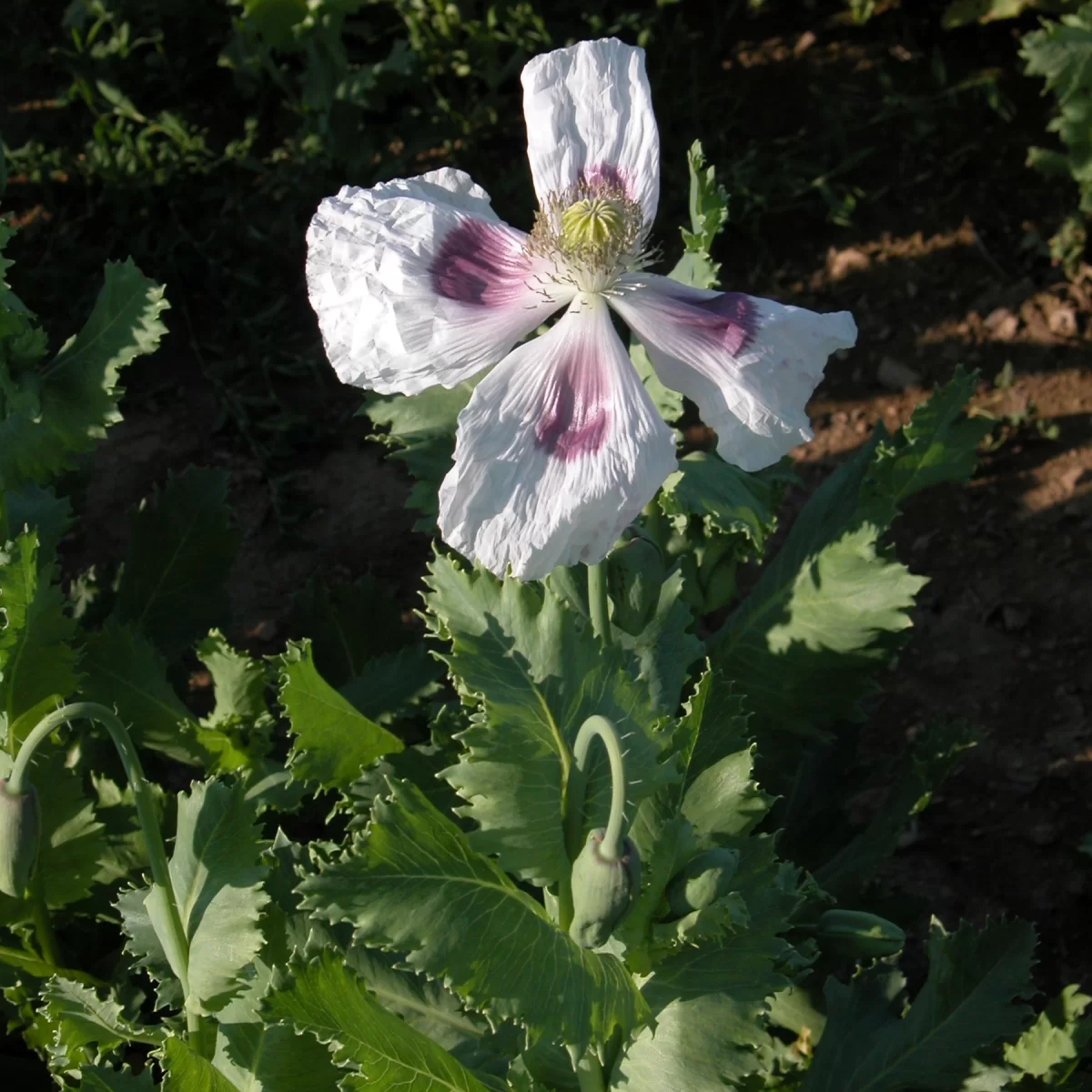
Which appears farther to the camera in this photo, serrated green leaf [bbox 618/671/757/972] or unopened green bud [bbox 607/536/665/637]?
unopened green bud [bbox 607/536/665/637]

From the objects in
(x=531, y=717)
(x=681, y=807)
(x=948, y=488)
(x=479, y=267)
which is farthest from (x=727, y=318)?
(x=948, y=488)

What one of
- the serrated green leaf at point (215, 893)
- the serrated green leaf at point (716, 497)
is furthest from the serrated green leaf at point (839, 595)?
the serrated green leaf at point (215, 893)

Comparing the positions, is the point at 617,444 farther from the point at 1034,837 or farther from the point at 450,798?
the point at 1034,837

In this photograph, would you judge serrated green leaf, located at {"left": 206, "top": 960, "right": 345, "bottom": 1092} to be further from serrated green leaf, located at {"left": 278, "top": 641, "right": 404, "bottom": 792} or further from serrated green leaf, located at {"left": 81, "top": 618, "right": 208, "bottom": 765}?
serrated green leaf, located at {"left": 81, "top": 618, "right": 208, "bottom": 765}

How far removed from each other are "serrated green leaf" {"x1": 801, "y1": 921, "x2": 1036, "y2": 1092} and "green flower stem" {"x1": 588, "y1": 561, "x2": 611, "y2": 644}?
2.38 ft

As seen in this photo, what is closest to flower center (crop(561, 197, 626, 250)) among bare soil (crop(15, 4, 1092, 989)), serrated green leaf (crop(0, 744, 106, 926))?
serrated green leaf (crop(0, 744, 106, 926))

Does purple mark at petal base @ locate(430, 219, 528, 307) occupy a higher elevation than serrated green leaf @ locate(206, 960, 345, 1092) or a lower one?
higher

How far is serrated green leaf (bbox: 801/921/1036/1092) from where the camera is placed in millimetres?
2205

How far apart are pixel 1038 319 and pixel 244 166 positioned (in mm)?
2073

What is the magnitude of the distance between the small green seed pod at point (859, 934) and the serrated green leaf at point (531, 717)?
0.59 m

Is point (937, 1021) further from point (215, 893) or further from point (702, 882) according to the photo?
point (215, 893)

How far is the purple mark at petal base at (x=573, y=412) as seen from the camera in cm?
166

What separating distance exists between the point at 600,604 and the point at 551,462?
32 cm

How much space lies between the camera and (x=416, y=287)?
177 cm
